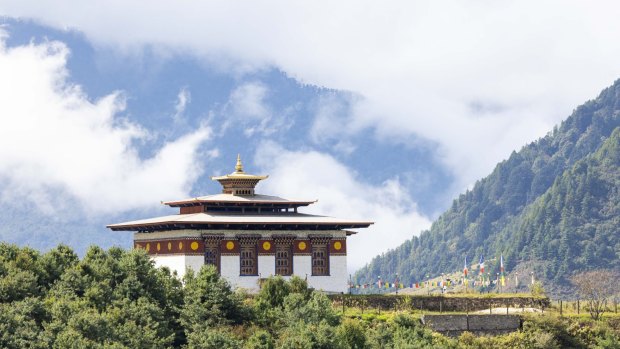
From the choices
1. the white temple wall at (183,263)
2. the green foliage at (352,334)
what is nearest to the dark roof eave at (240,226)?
the white temple wall at (183,263)

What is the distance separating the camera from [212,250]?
315 feet

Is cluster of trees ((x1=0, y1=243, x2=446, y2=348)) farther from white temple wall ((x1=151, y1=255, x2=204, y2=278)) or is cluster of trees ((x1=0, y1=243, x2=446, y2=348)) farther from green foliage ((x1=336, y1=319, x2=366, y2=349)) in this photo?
white temple wall ((x1=151, y1=255, x2=204, y2=278))

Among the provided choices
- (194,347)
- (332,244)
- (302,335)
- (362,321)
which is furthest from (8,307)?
(332,244)

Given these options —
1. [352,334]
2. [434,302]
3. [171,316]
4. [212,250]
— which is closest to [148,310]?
[171,316]

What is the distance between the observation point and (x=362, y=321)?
3374 inches

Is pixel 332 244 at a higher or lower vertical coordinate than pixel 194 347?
higher

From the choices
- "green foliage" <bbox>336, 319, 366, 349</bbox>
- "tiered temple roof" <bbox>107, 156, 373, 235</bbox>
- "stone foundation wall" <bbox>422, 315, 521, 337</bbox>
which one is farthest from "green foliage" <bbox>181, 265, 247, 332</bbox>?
"stone foundation wall" <bbox>422, 315, 521, 337</bbox>

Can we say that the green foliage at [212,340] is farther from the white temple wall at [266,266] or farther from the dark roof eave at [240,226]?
the white temple wall at [266,266]

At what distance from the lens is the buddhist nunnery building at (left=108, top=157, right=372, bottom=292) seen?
313 ft

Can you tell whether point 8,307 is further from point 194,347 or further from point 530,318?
point 530,318

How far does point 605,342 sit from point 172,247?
28353 millimetres

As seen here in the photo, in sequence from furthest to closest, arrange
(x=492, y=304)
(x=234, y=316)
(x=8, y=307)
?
1. (x=492, y=304)
2. (x=234, y=316)
3. (x=8, y=307)

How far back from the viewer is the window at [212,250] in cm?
9562

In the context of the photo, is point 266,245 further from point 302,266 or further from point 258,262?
point 302,266
